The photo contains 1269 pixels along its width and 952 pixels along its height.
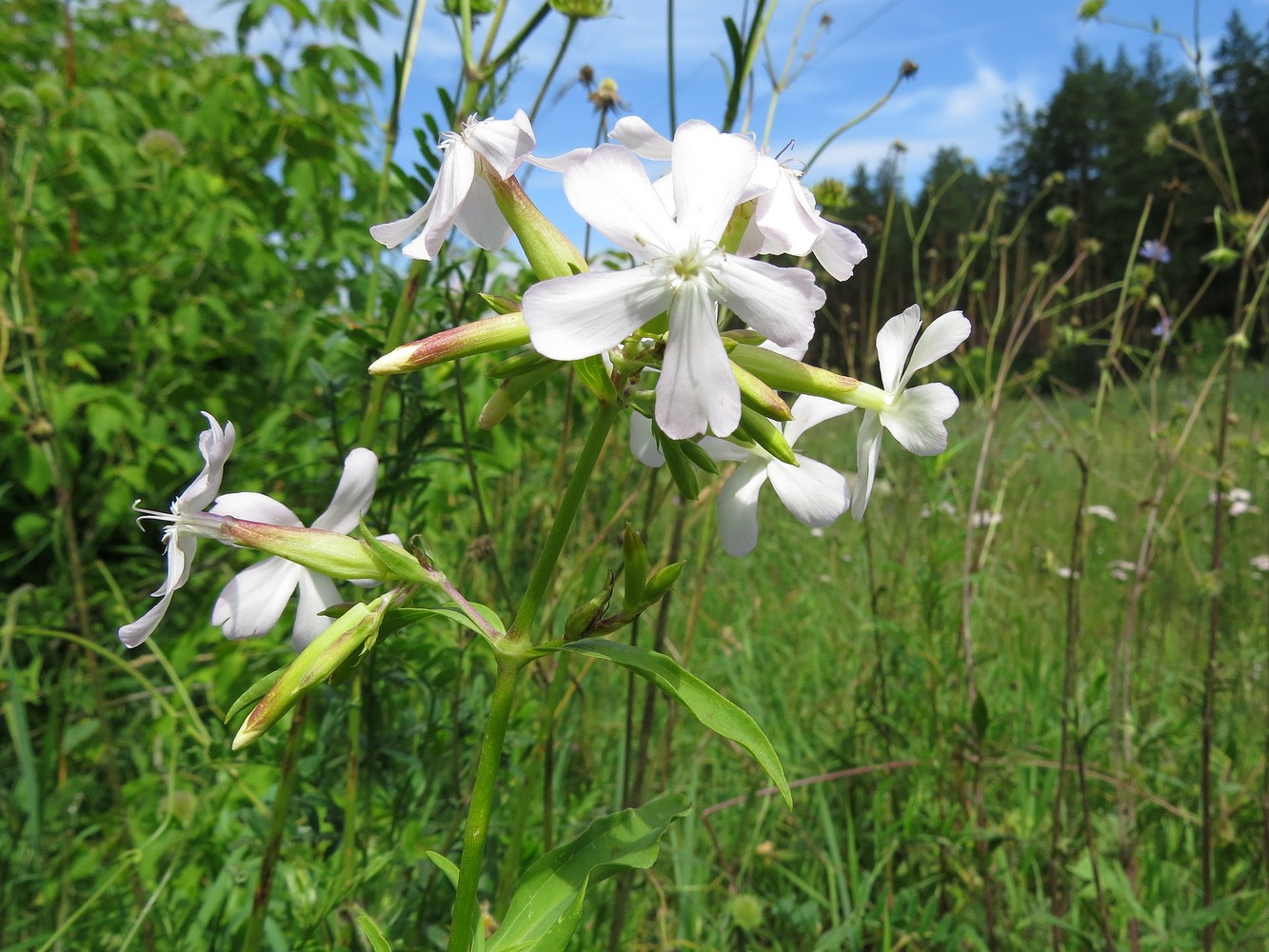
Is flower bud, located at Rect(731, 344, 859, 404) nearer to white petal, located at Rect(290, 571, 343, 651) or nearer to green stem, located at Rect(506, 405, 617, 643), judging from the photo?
green stem, located at Rect(506, 405, 617, 643)

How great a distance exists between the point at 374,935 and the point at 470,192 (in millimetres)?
607

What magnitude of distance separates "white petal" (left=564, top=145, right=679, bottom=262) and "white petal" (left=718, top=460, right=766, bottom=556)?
0.24m

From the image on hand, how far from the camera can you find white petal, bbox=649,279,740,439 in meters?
0.53

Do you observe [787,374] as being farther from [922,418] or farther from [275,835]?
[275,835]

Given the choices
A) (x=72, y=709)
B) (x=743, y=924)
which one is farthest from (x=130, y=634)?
(x=72, y=709)

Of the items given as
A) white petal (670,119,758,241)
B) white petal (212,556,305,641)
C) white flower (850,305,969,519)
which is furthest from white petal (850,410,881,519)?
white petal (212,556,305,641)

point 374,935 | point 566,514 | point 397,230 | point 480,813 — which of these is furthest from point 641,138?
point 374,935

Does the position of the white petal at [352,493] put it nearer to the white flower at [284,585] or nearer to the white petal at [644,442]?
the white flower at [284,585]

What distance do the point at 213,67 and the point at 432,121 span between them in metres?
2.26

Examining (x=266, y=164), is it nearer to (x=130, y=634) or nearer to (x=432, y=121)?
(x=432, y=121)

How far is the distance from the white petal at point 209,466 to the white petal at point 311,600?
4.1 inches

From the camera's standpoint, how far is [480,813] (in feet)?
2.05

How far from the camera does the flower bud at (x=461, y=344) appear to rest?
23.8 inches

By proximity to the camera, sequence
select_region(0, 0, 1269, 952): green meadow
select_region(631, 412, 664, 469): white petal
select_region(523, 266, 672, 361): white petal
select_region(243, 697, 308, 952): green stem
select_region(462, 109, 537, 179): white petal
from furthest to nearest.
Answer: select_region(0, 0, 1269, 952): green meadow, select_region(243, 697, 308, 952): green stem, select_region(631, 412, 664, 469): white petal, select_region(462, 109, 537, 179): white petal, select_region(523, 266, 672, 361): white petal
